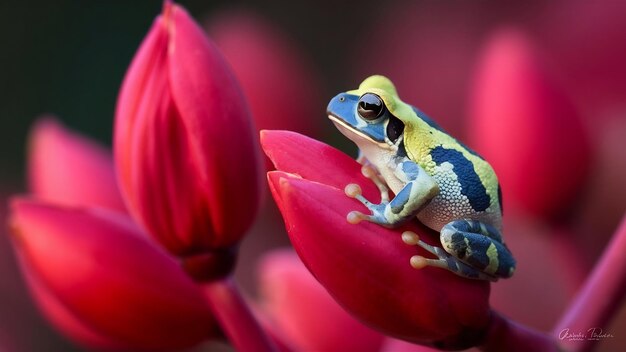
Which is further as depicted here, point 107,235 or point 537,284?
point 537,284

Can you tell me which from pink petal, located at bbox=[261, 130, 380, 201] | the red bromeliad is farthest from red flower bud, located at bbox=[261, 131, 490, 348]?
the red bromeliad

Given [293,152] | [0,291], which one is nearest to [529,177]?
[293,152]

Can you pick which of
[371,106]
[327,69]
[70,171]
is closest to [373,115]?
[371,106]

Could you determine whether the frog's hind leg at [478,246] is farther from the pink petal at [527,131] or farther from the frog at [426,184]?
the pink petal at [527,131]

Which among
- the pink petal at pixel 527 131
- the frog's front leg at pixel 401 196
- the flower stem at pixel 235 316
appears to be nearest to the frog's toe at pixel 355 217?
the frog's front leg at pixel 401 196

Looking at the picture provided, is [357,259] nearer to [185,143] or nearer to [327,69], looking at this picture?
[185,143]

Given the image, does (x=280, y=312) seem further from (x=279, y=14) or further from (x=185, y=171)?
(x=279, y=14)
